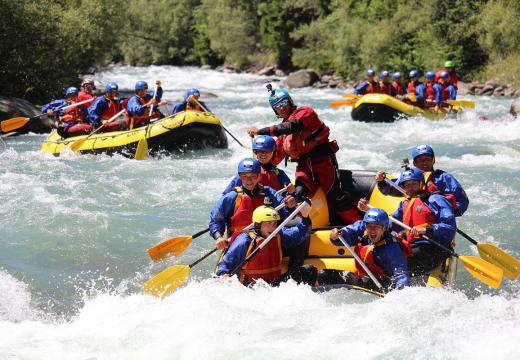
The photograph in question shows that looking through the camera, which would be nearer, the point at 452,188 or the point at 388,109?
the point at 452,188

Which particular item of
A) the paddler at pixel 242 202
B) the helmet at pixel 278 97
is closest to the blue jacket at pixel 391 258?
the paddler at pixel 242 202

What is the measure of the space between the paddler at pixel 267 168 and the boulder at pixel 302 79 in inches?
941

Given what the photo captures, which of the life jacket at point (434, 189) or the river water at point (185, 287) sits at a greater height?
the life jacket at point (434, 189)

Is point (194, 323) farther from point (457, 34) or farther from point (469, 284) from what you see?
point (457, 34)

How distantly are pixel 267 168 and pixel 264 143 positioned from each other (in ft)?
1.12

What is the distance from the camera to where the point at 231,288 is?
5.60 m

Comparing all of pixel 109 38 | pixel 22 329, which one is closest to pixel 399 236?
pixel 22 329

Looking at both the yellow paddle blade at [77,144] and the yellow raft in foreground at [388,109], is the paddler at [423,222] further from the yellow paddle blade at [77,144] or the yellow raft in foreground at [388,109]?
the yellow raft in foreground at [388,109]

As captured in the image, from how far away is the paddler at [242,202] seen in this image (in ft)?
20.2

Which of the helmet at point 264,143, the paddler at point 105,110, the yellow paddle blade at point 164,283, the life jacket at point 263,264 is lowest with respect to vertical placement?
the paddler at point 105,110

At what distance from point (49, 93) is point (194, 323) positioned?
53.8 feet

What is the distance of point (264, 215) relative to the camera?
5.70m

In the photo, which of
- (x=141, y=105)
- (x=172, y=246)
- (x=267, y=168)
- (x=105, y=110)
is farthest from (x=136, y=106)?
(x=172, y=246)

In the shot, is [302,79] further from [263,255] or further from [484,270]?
[263,255]
